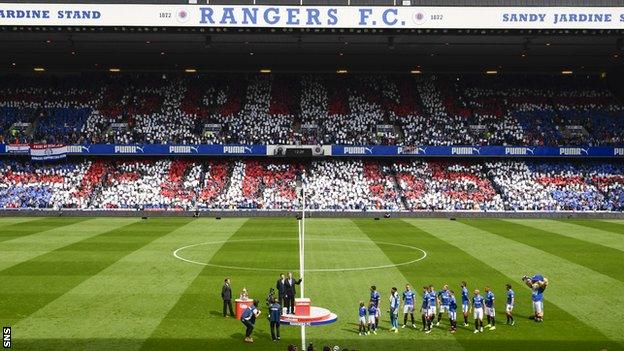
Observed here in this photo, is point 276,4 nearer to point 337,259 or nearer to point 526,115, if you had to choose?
point 337,259

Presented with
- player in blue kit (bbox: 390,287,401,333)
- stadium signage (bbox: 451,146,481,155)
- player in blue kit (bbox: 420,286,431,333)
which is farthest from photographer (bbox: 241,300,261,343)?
stadium signage (bbox: 451,146,481,155)

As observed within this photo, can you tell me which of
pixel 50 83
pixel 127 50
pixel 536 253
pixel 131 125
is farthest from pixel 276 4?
pixel 50 83

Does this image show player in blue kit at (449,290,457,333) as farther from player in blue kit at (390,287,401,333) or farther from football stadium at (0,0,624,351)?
player in blue kit at (390,287,401,333)

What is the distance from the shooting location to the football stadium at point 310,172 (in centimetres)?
2139

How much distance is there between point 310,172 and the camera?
65.6 m

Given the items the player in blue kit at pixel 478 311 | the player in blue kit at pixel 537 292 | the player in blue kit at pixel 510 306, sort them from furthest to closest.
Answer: the player in blue kit at pixel 537 292 < the player in blue kit at pixel 510 306 < the player in blue kit at pixel 478 311

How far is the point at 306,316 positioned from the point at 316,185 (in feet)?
138

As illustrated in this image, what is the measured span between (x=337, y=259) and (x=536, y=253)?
11.3 metres

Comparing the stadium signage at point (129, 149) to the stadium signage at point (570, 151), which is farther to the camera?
the stadium signage at point (570, 151)

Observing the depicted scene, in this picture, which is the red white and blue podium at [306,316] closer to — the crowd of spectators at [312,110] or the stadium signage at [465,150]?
the crowd of spectators at [312,110]

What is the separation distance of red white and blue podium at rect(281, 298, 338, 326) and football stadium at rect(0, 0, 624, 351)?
0.07 m

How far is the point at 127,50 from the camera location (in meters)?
63.9

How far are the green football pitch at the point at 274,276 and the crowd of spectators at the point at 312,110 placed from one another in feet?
61.9

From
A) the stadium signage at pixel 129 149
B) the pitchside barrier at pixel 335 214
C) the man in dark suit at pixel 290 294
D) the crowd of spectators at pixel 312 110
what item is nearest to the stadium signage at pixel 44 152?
the crowd of spectators at pixel 312 110
